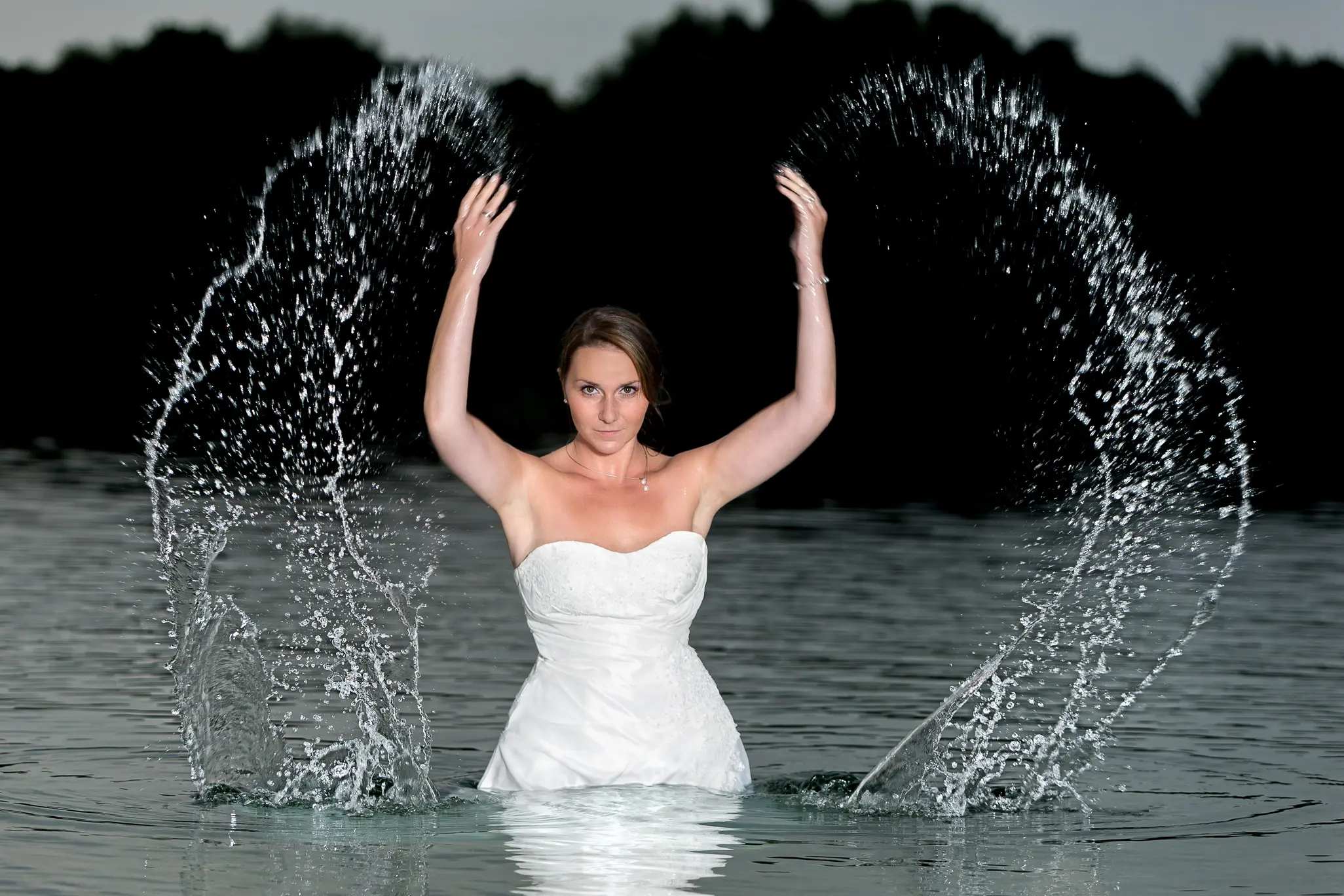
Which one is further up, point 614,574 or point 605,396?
point 605,396

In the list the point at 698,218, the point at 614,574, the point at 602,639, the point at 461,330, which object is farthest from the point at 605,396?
the point at 698,218

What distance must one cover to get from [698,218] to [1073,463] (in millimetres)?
22313

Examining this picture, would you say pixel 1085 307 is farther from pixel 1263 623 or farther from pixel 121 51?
pixel 121 51

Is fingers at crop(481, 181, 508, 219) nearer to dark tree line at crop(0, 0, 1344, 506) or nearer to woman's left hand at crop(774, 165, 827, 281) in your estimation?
woman's left hand at crop(774, 165, 827, 281)

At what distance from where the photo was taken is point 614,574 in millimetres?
8055

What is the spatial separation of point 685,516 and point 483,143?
175 cm


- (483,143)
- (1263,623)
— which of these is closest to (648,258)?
(1263,623)

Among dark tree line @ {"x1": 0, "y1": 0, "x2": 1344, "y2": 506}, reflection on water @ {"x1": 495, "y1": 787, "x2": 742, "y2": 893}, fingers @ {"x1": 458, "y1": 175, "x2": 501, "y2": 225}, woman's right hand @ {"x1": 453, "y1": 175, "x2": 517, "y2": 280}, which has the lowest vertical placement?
reflection on water @ {"x1": 495, "y1": 787, "x2": 742, "y2": 893}

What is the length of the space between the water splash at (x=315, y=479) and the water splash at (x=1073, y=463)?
6.94ft

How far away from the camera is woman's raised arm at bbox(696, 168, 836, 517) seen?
768cm

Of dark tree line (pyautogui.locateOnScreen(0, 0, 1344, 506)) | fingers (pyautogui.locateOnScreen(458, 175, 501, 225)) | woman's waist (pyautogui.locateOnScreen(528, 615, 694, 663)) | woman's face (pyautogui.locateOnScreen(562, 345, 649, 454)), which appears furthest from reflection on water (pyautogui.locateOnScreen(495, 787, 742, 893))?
dark tree line (pyautogui.locateOnScreen(0, 0, 1344, 506))

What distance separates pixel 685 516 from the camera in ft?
27.2

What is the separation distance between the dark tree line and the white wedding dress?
22396 mm

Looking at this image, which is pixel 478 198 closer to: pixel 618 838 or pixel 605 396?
pixel 605 396
